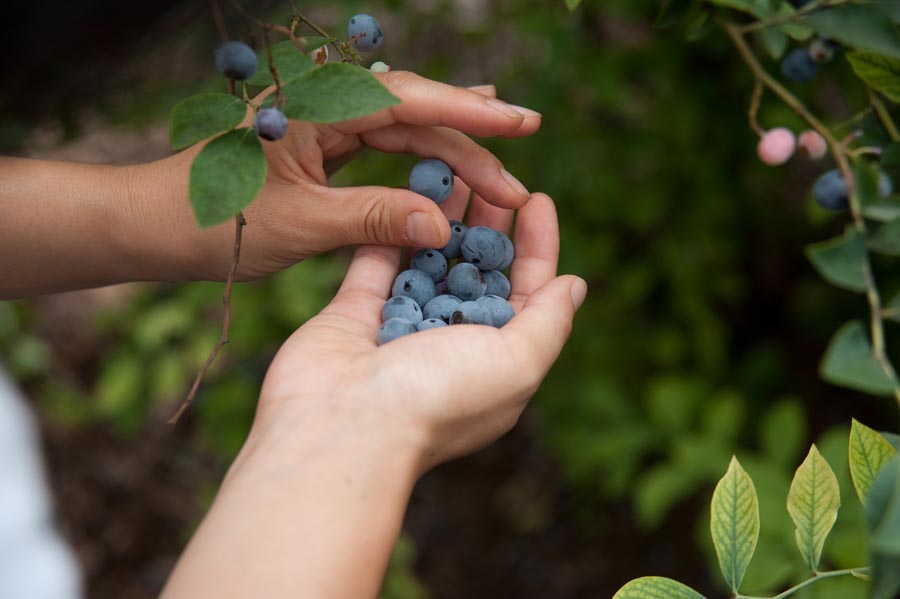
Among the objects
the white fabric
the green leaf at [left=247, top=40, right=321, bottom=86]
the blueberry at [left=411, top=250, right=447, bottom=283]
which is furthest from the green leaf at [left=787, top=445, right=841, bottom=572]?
the white fabric

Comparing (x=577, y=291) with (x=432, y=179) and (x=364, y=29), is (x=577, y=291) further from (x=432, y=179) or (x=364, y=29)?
(x=364, y=29)

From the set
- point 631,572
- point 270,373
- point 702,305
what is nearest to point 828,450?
point 702,305

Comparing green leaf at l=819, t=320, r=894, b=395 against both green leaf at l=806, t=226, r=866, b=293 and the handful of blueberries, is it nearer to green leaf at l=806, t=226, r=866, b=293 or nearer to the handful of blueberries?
green leaf at l=806, t=226, r=866, b=293

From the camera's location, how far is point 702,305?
7.11 feet

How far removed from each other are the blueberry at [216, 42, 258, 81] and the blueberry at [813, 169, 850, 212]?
68 centimetres

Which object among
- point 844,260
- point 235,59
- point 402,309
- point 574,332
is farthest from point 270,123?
point 574,332

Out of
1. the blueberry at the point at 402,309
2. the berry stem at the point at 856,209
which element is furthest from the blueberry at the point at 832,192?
the blueberry at the point at 402,309

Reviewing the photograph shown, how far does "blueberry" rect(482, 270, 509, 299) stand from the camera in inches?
45.3

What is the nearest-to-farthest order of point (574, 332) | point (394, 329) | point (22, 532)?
point (394, 329) < point (22, 532) < point (574, 332)

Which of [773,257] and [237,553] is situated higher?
[237,553]

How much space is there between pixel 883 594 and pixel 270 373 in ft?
2.25

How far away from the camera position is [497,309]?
108 cm

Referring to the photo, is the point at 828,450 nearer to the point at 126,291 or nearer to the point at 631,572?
the point at 631,572

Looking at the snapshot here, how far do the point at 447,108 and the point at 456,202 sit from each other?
226 millimetres
